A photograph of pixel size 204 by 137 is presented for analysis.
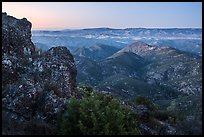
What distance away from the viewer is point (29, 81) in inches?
566

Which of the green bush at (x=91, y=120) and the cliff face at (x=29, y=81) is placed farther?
the cliff face at (x=29, y=81)

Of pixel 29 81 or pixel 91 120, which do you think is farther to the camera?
pixel 29 81

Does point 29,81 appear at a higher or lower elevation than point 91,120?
higher

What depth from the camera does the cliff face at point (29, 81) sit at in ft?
41.6

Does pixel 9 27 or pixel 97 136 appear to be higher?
pixel 9 27

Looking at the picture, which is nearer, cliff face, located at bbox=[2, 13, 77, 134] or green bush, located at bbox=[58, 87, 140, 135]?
green bush, located at bbox=[58, 87, 140, 135]

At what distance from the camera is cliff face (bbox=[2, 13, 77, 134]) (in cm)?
1268

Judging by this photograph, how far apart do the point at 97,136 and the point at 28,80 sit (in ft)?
16.0

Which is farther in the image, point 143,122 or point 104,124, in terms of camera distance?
point 143,122

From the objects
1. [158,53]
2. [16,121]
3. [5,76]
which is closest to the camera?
[16,121]

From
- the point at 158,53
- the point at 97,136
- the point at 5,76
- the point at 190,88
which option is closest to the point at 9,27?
the point at 5,76

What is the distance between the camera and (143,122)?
49.9ft

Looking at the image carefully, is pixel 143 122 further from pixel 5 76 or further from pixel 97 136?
pixel 5 76

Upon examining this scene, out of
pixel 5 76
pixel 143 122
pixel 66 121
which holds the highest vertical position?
pixel 5 76
